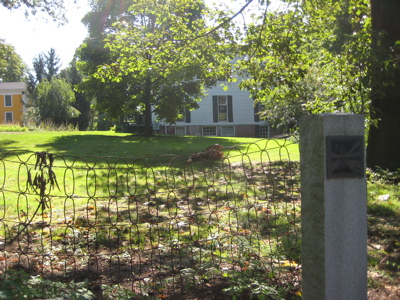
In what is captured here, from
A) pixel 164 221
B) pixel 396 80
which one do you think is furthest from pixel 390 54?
pixel 164 221

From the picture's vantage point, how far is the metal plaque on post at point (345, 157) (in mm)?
2758

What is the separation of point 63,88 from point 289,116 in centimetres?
2809

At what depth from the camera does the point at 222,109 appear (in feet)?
114

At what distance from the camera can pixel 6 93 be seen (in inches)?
2320

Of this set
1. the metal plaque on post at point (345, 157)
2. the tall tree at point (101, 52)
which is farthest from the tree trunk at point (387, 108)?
the tall tree at point (101, 52)

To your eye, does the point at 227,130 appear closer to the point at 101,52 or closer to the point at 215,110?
the point at 215,110

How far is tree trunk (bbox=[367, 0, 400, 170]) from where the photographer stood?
346 inches

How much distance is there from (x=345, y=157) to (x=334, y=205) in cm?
32

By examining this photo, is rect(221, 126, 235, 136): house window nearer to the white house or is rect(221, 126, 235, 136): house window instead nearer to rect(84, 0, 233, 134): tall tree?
the white house

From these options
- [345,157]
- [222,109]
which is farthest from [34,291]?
[222,109]

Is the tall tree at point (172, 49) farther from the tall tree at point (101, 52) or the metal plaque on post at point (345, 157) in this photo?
the tall tree at point (101, 52)

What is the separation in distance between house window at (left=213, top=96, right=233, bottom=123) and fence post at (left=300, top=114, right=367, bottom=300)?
103 ft

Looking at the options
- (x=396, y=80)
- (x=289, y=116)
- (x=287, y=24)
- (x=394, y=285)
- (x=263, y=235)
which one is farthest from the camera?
(x=289, y=116)

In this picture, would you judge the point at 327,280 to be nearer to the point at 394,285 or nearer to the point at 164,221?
the point at 394,285
